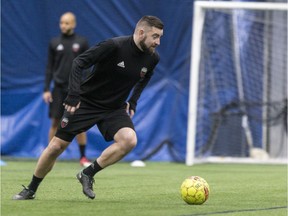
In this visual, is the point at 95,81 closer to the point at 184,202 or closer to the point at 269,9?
the point at 184,202

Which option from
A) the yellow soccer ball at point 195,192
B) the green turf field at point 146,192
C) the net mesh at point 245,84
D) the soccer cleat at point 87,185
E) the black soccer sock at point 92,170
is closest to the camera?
the green turf field at point 146,192

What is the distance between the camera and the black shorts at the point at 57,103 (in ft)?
44.2

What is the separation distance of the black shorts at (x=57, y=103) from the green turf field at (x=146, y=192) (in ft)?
2.86

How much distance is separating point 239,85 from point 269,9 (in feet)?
5.63

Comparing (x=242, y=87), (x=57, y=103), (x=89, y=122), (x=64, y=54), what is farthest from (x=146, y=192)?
(x=242, y=87)

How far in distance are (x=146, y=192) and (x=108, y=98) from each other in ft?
4.81

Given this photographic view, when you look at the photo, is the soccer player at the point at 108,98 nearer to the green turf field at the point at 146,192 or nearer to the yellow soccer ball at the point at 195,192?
the green turf field at the point at 146,192

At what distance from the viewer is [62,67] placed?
536 inches

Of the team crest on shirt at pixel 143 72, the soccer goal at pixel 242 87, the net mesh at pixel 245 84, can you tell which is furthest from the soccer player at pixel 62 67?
the team crest on shirt at pixel 143 72

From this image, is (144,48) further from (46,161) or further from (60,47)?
(60,47)

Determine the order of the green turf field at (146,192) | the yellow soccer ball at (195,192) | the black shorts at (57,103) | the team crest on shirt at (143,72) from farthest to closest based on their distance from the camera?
the black shorts at (57,103) → the team crest on shirt at (143,72) → the yellow soccer ball at (195,192) → the green turf field at (146,192)

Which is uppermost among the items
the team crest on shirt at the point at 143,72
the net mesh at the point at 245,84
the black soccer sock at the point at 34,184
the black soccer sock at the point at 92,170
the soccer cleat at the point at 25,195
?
the team crest on shirt at the point at 143,72

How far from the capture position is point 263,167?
1460 centimetres

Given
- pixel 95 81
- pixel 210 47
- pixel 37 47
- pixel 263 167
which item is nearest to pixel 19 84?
pixel 37 47
